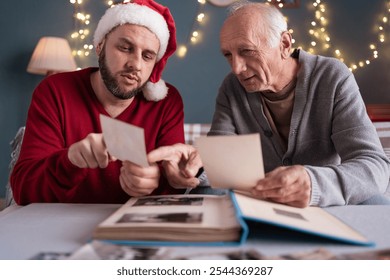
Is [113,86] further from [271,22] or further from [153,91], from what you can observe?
[271,22]

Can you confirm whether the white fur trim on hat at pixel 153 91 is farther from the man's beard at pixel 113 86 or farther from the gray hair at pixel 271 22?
the gray hair at pixel 271 22

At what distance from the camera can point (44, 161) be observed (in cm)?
120

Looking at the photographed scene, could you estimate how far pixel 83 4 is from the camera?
364 centimetres

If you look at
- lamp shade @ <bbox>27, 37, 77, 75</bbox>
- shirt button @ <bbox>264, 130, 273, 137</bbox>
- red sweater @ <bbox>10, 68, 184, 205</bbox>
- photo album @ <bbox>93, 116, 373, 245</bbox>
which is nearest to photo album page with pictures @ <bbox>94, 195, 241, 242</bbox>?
photo album @ <bbox>93, 116, 373, 245</bbox>

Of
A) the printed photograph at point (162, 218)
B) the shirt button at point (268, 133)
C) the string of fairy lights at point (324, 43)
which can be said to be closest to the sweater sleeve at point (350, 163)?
the shirt button at point (268, 133)

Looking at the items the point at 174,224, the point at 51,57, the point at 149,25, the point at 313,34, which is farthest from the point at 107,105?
the point at 313,34

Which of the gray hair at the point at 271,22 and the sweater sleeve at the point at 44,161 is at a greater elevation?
the gray hair at the point at 271,22

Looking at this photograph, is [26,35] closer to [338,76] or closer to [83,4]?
[83,4]

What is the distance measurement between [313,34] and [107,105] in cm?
244

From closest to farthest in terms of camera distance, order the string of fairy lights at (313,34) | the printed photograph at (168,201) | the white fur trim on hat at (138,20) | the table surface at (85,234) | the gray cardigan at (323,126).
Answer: the table surface at (85,234) → the printed photograph at (168,201) → the gray cardigan at (323,126) → the white fur trim on hat at (138,20) → the string of fairy lights at (313,34)

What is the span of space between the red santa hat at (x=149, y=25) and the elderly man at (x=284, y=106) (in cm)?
22

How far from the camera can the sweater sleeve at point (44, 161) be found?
1121 millimetres

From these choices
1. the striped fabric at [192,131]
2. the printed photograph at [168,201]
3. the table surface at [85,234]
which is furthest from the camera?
the striped fabric at [192,131]

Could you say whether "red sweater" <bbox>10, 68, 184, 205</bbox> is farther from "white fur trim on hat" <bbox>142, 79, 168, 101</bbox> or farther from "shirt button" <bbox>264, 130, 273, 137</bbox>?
"shirt button" <bbox>264, 130, 273, 137</bbox>
